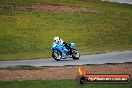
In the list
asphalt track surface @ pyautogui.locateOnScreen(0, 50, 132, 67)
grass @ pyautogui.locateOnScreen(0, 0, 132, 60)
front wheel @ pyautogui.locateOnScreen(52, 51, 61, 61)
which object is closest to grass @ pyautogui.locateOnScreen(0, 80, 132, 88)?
asphalt track surface @ pyautogui.locateOnScreen(0, 50, 132, 67)

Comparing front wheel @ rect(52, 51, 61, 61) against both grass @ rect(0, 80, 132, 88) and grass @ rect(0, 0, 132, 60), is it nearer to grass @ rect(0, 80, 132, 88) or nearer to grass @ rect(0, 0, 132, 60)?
grass @ rect(0, 0, 132, 60)

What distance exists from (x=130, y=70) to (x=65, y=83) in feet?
20.2

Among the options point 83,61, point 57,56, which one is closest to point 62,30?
point 57,56

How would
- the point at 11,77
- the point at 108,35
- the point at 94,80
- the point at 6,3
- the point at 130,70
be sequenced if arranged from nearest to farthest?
the point at 94,80
the point at 11,77
the point at 130,70
the point at 108,35
the point at 6,3

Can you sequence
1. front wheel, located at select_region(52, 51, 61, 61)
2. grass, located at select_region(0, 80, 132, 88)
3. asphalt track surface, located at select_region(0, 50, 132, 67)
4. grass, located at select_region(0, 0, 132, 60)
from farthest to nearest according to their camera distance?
grass, located at select_region(0, 0, 132, 60), front wheel, located at select_region(52, 51, 61, 61), asphalt track surface, located at select_region(0, 50, 132, 67), grass, located at select_region(0, 80, 132, 88)

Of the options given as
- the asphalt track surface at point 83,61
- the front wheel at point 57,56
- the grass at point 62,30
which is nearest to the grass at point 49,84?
the asphalt track surface at point 83,61

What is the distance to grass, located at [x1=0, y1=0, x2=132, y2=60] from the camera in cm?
4138

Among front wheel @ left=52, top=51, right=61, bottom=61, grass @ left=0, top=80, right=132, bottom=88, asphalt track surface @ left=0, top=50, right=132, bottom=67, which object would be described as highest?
grass @ left=0, top=80, right=132, bottom=88

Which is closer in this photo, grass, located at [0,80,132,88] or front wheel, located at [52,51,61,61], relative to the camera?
grass, located at [0,80,132,88]

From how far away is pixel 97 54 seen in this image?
37781mm

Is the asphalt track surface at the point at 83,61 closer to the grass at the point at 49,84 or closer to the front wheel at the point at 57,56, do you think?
the front wheel at the point at 57,56

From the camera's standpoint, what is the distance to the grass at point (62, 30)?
1629 inches

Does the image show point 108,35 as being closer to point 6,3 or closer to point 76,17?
point 76,17

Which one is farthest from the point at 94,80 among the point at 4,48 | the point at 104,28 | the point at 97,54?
the point at 104,28
